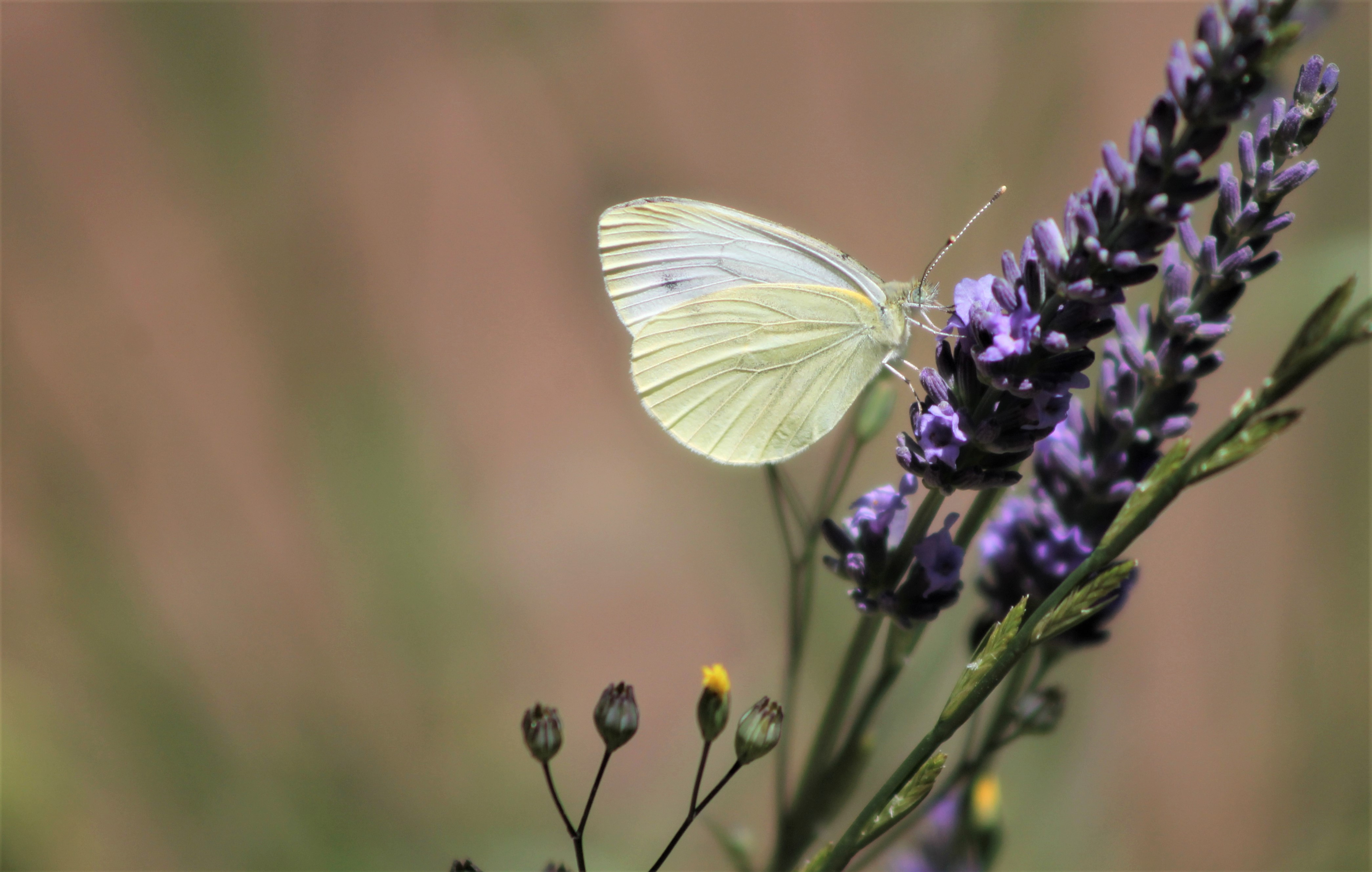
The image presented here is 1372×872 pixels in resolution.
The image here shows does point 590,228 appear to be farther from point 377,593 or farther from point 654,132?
point 377,593

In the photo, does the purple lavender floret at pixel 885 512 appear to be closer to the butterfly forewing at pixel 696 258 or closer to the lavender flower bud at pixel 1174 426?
the lavender flower bud at pixel 1174 426

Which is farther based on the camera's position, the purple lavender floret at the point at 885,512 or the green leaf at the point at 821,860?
the purple lavender floret at the point at 885,512

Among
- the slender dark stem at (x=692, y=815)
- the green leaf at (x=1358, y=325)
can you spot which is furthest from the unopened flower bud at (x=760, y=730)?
the green leaf at (x=1358, y=325)

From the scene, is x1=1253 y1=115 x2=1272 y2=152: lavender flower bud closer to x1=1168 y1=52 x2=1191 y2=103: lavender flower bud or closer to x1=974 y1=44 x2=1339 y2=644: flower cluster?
x1=974 y1=44 x2=1339 y2=644: flower cluster

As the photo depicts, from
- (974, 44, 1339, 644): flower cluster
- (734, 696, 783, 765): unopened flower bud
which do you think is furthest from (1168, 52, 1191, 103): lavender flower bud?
(734, 696, 783, 765): unopened flower bud

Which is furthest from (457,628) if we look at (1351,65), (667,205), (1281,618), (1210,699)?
(1351,65)

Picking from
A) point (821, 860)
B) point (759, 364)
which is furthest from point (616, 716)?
point (759, 364)
